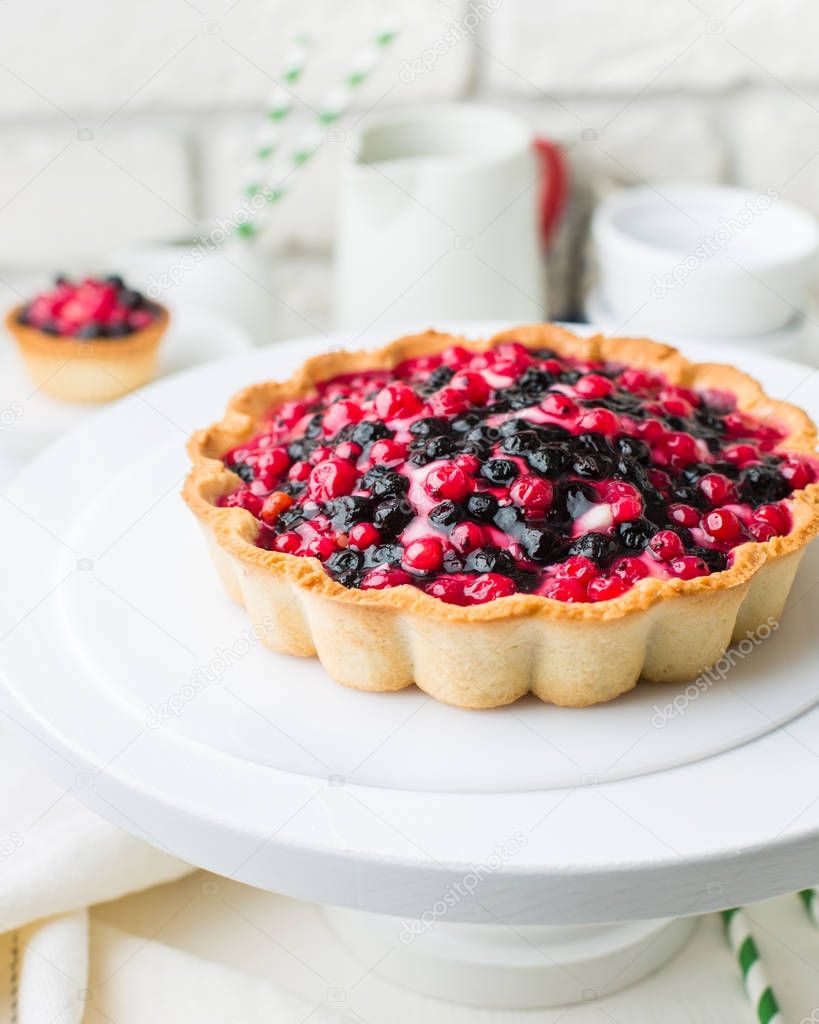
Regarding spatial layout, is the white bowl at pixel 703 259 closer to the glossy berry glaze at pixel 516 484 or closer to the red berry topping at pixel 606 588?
the glossy berry glaze at pixel 516 484

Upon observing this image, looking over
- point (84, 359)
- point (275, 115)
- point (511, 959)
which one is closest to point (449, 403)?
point (511, 959)

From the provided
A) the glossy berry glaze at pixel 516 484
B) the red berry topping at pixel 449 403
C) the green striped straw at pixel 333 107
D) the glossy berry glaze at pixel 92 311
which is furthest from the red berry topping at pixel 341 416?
the green striped straw at pixel 333 107

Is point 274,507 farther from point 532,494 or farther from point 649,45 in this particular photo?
point 649,45

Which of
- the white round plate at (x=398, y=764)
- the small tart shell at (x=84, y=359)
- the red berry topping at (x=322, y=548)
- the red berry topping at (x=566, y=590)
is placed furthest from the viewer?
the small tart shell at (x=84, y=359)

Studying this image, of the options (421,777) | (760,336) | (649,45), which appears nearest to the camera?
(421,777)

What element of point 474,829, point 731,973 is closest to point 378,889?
point 474,829

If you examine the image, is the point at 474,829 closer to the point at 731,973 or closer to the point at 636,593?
the point at 636,593

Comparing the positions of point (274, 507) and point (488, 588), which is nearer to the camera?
point (488, 588)
